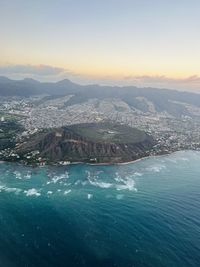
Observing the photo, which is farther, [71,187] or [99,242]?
[71,187]

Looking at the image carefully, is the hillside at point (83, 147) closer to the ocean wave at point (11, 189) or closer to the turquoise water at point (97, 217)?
the turquoise water at point (97, 217)

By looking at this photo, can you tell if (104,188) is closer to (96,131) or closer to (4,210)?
(4,210)

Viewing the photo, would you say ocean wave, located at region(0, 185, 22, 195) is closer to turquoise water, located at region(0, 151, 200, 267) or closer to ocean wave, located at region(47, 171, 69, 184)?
turquoise water, located at region(0, 151, 200, 267)

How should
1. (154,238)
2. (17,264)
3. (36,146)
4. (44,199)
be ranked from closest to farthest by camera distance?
(17,264) → (154,238) → (44,199) → (36,146)

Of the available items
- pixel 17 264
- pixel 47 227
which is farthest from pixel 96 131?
Result: pixel 17 264

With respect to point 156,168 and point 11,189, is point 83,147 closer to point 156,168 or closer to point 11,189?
point 156,168
